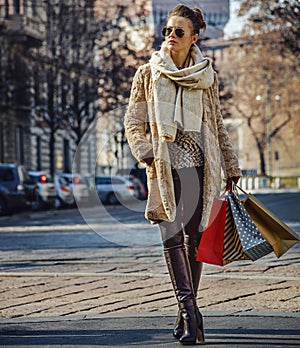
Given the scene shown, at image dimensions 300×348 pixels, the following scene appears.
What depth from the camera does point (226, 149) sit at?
603cm

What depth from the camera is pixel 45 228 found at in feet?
67.7

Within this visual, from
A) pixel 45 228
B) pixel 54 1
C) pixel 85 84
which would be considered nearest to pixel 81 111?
pixel 85 84

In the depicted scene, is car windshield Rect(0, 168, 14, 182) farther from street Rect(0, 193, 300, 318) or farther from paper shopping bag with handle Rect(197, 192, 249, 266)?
paper shopping bag with handle Rect(197, 192, 249, 266)

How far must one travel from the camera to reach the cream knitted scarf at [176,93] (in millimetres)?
5688

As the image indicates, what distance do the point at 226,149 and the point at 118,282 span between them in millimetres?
3306

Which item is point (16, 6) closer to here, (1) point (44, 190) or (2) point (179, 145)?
(1) point (44, 190)

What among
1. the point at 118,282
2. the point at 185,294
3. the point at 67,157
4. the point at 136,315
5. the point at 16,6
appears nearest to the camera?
the point at 185,294

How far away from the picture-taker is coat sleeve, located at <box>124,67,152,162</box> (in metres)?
5.70

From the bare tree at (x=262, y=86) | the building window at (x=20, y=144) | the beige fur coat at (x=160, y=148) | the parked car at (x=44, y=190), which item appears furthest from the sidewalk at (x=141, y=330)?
the building window at (x=20, y=144)

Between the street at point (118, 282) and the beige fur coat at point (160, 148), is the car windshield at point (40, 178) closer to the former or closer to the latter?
the street at point (118, 282)

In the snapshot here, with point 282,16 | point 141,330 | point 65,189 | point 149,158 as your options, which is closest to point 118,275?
point 141,330

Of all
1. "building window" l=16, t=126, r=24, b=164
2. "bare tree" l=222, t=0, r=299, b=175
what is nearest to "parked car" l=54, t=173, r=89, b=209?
"building window" l=16, t=126, r=24, b=164

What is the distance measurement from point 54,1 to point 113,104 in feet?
17.7

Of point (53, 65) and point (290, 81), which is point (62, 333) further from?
point (290, 81)
